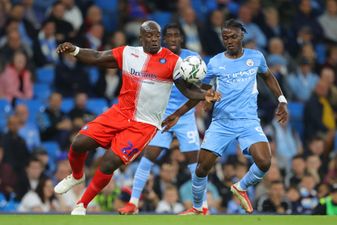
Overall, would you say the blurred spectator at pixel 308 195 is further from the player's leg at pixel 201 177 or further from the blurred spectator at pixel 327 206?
the player's leg at pixel 201 177

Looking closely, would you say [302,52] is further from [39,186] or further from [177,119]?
[177,119]

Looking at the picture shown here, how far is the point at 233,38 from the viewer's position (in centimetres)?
1496

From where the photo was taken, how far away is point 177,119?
14906mm

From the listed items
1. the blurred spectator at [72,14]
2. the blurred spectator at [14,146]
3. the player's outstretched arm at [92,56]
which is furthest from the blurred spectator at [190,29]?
the player's outstretched arm at [92,56]

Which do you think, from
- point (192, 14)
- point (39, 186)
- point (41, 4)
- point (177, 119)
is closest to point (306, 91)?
point (192, 14)

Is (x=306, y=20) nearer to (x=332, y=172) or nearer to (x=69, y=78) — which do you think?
(x=332, y=172)

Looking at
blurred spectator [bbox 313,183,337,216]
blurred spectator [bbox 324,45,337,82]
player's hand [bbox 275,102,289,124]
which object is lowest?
blurred spectator [bbox 313,183,337,216]

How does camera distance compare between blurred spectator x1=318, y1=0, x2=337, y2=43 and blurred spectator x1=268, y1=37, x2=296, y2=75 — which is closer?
blurred spectator x1=268, y1=37, x2=296, y2=75

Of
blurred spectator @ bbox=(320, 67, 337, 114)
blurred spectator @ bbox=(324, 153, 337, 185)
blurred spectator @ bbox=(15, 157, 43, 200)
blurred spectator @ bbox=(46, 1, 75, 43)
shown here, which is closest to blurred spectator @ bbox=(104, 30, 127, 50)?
blurred spectator @ bbox=(46, 1, 75, 43)

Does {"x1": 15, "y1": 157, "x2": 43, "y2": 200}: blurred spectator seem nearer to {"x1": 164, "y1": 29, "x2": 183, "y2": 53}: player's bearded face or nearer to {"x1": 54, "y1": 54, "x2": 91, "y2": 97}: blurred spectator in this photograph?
{"x1": 54, "y1": 54, "x2": 91, "y2": 97}: blurred spectator

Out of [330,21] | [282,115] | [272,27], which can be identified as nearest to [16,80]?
[272,27]

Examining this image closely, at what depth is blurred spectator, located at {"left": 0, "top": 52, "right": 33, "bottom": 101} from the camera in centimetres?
2034

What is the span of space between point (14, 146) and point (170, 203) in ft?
9.76

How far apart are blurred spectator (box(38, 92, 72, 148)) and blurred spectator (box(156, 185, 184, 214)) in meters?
2.57
